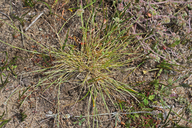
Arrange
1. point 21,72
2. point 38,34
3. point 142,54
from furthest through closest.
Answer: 1. point 142,54
2. point 38,34
3. point 21,72

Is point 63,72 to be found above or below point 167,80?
above

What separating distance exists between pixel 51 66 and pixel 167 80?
60.6 inches

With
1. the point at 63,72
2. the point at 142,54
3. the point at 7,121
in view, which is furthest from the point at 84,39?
the point at 7,121

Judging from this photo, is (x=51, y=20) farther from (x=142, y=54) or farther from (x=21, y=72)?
(x=142, y=54)

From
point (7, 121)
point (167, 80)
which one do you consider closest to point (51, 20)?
point (7, 121)

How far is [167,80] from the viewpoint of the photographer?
2053 millimetres

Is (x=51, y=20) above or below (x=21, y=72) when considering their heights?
above

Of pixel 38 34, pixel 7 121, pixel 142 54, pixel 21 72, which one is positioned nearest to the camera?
pixel 7 121

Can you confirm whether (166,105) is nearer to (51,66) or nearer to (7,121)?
(51,66)

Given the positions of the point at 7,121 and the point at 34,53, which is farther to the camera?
the point at 34,53

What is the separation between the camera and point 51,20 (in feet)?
6.17

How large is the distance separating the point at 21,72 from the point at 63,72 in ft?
1.55

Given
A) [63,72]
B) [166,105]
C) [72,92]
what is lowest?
[166,105]

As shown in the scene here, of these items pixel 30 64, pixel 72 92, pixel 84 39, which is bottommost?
pixel 72 92
